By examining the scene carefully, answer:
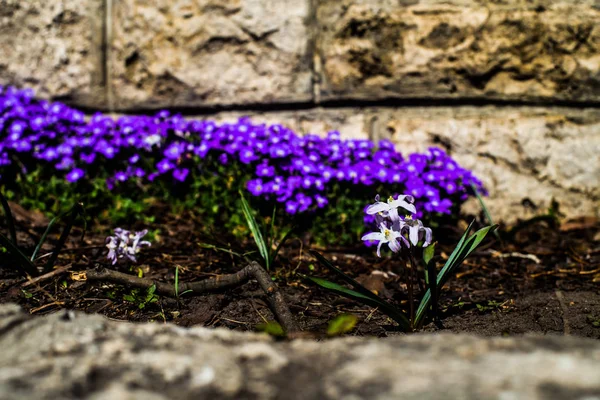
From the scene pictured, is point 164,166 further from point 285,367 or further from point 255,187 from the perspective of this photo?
point 285,367

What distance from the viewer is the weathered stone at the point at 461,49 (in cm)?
306

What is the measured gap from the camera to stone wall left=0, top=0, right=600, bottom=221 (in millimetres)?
3094

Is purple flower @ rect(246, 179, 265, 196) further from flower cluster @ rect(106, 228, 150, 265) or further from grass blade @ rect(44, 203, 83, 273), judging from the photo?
grass blade @ rect(44, 203, 83, 273)

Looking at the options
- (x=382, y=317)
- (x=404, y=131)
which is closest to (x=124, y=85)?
(x=404, y=131)

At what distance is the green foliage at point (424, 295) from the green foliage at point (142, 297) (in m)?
0.60

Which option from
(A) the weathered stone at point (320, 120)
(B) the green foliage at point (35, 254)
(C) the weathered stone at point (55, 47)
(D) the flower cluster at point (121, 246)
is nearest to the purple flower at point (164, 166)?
(A) the weathered stone at point (320, 120)

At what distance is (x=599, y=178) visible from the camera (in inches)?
124

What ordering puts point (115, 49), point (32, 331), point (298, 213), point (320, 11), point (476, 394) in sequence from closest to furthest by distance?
point (476, 394)
point (32, 331)
point (298, 213)
point (320, 11)
point (115, 49)

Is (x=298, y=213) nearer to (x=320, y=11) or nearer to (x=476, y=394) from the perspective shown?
(x=320, y=11)

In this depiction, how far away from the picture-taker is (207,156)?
128 inches

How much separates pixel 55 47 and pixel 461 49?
2.43 m

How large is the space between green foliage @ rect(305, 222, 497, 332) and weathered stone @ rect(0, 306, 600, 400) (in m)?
0.72

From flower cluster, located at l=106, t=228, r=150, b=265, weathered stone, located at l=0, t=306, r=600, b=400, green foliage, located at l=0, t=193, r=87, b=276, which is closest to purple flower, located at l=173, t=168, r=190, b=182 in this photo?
flower cluster, located at l=106, t=228, r=150, b=265

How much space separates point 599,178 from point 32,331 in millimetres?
3041
